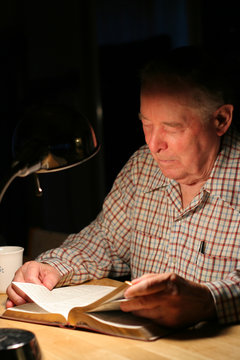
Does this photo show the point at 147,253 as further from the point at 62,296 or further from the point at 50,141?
the point at 50,141

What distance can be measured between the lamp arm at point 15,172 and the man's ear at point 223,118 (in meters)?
0.70

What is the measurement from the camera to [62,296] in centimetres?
154

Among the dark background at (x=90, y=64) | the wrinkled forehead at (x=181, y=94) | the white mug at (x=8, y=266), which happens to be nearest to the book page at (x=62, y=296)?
the white mug at (x=8, y=266)

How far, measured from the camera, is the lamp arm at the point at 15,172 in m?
1.18

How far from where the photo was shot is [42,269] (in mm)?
1667

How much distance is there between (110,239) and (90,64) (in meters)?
2.87

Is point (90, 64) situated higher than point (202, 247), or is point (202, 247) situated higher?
point (90, 64)

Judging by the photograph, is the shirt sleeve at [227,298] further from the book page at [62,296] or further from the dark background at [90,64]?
the dark background at [90,64]

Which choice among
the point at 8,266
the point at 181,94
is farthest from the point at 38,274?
the point at 181,94

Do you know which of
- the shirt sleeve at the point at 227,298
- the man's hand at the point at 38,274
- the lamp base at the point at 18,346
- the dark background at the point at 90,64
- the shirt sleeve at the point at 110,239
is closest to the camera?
the lamp base at the point at 18,346

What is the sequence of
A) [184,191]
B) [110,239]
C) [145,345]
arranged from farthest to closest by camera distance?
[110,239]
[184,191]
[145,345]

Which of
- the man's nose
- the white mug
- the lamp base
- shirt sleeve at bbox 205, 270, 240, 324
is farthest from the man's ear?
the lamp base

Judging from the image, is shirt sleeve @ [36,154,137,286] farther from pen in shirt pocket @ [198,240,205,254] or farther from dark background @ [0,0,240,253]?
dark background @ [0,0,240,253]

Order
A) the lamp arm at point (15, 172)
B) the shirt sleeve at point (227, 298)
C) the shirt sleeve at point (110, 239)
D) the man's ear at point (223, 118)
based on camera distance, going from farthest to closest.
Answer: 1. the shirt sleeve at point (110, 239)
2. the man's ear at point (223, 118)
3. the shirt sleeve at point (227, 298)
4. the lamp arm at point (15, 172)
